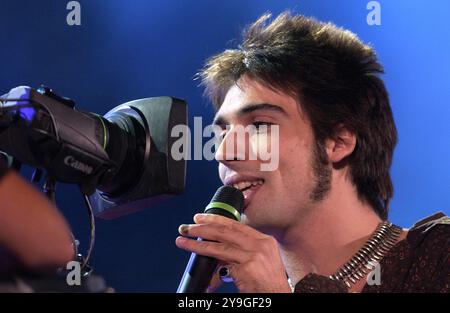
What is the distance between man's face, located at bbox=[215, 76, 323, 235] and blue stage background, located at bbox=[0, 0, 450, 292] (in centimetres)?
35

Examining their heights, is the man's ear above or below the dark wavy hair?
below

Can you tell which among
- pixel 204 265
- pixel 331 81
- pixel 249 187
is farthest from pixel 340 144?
pixel 204 265

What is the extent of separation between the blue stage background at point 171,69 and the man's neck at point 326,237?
326 millimetres

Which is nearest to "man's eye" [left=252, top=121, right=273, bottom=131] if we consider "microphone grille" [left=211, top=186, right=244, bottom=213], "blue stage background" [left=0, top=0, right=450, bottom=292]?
"microphone grille" [left=211, top=186, right=244, bottom=213]

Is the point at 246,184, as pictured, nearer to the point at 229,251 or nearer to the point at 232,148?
the point at 232,148

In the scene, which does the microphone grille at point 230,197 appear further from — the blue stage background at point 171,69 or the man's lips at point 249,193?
the blue stage background at point 171,69

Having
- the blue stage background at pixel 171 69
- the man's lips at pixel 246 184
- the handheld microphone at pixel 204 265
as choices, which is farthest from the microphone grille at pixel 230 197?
the blue stage background at pixel 171 69

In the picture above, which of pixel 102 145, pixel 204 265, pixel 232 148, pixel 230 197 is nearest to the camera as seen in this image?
pixel 102 145

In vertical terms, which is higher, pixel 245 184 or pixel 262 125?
pixel 262 125

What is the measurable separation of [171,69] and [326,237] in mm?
676

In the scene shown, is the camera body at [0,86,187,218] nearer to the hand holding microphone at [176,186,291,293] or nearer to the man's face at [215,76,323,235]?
the hand holding microphone at [176,186,291,293]

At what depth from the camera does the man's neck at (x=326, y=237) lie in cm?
126

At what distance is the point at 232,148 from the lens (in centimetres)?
122

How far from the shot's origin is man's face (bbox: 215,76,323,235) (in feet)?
3.99
